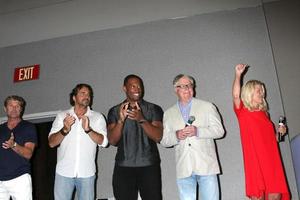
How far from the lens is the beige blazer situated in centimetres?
250

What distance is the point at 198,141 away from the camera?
257 centimetres

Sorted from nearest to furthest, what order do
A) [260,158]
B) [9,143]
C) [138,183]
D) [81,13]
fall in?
[260,158] < [138,183] < [9,143] < [81,13]

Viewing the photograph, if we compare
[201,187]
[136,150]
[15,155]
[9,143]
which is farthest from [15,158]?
[201,187]

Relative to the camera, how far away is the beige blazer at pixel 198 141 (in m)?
2.50

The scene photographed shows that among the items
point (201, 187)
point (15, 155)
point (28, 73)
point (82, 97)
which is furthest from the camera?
point (28, 73)

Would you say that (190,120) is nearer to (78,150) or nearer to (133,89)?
Answer: (133,89)

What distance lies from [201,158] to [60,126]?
4.71 ft

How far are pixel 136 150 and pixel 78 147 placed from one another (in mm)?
606

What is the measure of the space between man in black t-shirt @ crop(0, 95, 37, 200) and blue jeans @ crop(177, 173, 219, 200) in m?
1.44

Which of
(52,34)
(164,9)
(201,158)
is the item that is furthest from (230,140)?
(52,34)

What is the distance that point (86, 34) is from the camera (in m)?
4.14

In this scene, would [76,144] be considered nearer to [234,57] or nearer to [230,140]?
[230,140]

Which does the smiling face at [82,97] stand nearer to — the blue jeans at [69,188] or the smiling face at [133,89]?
Answer: the smiling face at [133,89]

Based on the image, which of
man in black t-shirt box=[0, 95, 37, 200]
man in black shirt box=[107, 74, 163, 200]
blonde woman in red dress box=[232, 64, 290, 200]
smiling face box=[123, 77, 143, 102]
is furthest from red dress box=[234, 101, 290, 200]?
man in black t-shirt box=[0, 95, 37, 200]
